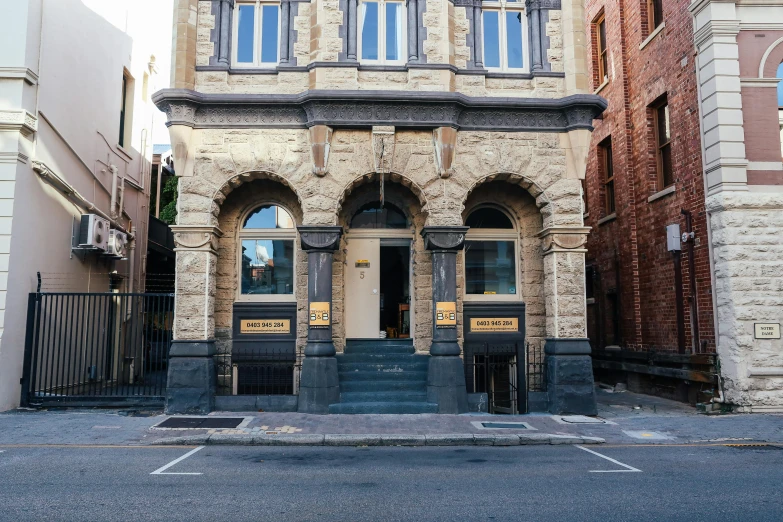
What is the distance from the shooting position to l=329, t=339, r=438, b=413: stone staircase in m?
11.7

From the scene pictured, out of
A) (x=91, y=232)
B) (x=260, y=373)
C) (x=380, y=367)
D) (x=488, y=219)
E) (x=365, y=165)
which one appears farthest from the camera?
(x=91, y=232)

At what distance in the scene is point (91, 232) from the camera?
1404 centimetres

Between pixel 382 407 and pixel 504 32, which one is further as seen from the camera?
pixel 504 32

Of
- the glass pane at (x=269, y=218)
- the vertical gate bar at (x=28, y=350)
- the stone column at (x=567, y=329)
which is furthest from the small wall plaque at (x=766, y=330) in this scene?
the vertical gate bar at (x=28, y=350)

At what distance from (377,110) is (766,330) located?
29.0 ft

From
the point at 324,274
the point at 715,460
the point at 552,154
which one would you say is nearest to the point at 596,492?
the point at 715,460


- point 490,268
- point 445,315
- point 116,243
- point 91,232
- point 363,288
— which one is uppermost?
point 91,232

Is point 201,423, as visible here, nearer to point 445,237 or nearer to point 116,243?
point 445,237

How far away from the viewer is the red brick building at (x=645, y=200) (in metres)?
13.5

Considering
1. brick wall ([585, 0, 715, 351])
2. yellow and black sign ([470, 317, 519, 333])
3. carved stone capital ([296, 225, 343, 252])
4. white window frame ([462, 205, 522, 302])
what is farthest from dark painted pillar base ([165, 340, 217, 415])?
brick wall ([585, 0, 715, 351])

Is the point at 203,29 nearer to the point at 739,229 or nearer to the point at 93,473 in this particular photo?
the point at 93,473

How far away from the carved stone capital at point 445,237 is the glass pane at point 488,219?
1.37 metres

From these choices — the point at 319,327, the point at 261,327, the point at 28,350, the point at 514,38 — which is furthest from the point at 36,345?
the point at 514,38

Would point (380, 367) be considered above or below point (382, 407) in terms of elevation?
above
